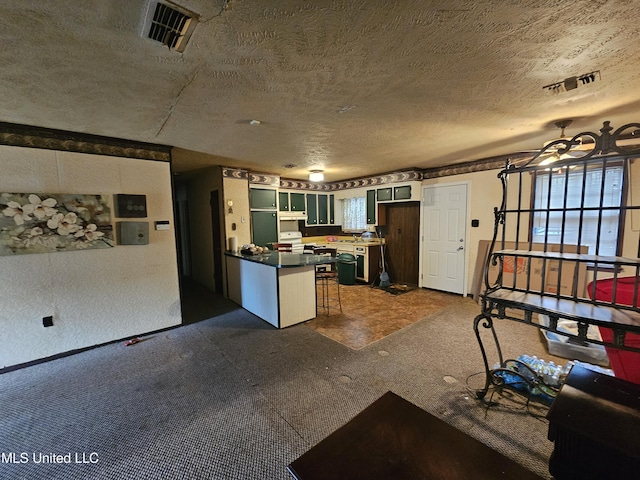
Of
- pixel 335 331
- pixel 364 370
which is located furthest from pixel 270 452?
pixel 335 331

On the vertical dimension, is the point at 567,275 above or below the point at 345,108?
below

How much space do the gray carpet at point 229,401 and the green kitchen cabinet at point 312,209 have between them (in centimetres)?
337

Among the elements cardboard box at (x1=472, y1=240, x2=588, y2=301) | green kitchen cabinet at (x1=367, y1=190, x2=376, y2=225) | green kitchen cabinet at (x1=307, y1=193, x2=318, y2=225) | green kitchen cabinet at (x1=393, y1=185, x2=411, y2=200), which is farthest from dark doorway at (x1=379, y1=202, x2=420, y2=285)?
green kitchen cabinet at (x1=307, y1=193, x2=318, y2=225)

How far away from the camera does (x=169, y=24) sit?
1.22 meters

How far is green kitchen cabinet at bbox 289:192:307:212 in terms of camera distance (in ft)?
18.7

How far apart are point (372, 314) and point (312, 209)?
122 inches

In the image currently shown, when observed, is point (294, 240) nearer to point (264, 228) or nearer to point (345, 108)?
point (264, 228)

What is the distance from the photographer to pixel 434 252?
4938mm

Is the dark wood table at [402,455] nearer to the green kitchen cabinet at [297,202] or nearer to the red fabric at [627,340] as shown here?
the red fabric at [627,340]

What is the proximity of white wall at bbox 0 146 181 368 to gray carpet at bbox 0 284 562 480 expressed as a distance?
10.1 inches

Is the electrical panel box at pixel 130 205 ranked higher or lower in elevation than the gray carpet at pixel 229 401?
higher

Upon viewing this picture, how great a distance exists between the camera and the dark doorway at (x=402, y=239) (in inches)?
207

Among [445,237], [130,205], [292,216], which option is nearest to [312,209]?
[292,216]

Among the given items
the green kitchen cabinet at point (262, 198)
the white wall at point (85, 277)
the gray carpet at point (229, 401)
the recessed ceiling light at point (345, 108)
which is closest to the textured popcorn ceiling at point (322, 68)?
the recessed ceiling light at point (345, 108)
